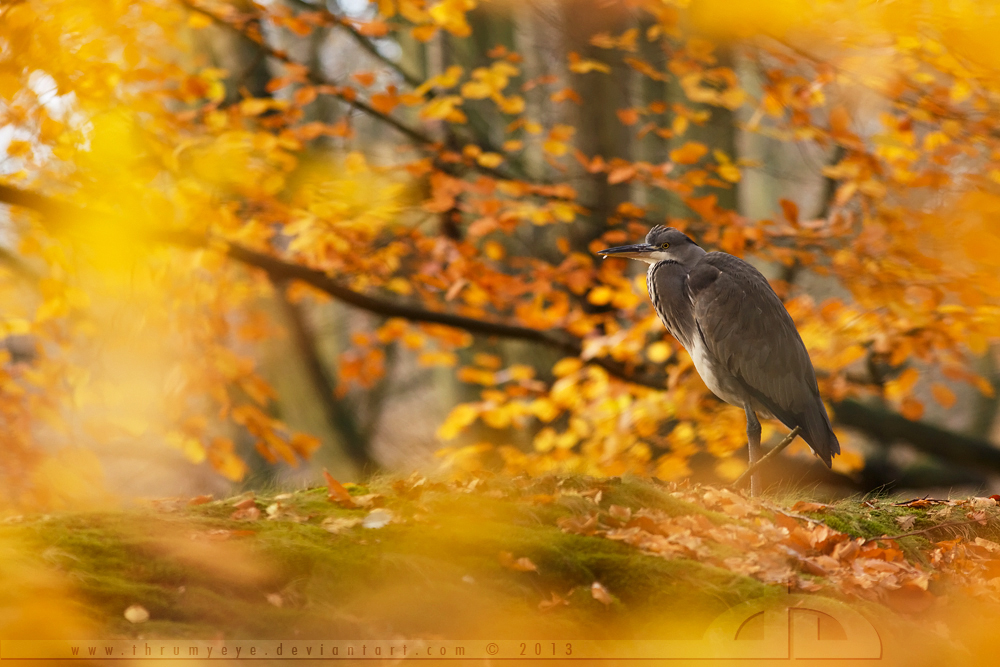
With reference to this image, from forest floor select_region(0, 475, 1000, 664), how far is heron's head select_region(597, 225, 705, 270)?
4.30ft

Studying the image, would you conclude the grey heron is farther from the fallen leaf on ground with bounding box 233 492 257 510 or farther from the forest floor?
the fallen leaf on ground with bounding box 233 492 257 510

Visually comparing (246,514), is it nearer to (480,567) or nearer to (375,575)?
(375,575)

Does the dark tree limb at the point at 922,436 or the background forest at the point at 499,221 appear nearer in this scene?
the background forest at the point at 499,221

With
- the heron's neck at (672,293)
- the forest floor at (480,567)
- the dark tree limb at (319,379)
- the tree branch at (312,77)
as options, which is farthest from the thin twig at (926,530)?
the dark tree limb at (319,379)

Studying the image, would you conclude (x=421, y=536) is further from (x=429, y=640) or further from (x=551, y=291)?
(x=551, y=291)

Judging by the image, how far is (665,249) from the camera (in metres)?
4.22

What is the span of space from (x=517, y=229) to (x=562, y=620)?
6557mm

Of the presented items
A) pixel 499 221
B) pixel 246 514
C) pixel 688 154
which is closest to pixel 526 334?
pixel 499 221

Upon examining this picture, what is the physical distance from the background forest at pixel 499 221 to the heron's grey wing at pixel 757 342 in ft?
4.12

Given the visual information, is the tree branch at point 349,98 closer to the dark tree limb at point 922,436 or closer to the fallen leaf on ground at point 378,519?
the dark tree limb at point 922,436

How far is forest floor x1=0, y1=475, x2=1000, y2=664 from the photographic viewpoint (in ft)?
8.27

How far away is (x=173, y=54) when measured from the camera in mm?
10078

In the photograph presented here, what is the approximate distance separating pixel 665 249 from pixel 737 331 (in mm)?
625

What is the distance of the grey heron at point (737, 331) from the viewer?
4.22 meters
